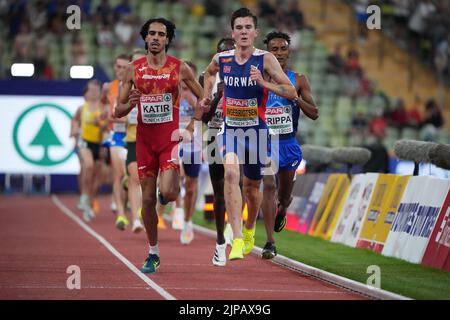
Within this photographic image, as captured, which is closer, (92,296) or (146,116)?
(92,296)

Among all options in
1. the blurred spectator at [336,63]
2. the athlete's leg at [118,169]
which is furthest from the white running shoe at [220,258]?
the blurred spectator at [336,63]

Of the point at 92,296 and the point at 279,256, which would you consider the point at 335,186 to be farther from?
the point at 92,296

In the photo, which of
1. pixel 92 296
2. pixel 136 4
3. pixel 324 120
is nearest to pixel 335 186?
pixel 92 296

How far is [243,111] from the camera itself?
13.2m

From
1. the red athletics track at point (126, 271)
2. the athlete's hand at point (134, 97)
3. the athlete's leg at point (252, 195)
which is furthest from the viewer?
the athlete's leg at point (252, 195)

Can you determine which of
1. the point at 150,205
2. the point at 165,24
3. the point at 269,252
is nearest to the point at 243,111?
the point at 165,24

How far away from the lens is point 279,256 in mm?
14805

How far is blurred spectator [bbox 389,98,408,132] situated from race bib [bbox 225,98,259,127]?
798 inches

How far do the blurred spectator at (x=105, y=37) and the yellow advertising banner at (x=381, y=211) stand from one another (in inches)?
696

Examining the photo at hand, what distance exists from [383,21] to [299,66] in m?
3.35

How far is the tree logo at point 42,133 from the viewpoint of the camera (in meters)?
32.6

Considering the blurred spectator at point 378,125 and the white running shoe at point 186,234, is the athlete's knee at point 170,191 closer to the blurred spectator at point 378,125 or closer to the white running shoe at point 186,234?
the white running shoe at point 186,234

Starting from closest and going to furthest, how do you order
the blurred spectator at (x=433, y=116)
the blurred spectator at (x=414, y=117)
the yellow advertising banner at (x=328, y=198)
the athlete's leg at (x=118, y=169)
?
the yellow advertising banner at (x=328, y=198) < the athlete's leg at (x=118, y=169) < the blurred spectator at (x=433, y=116) < the blurred spectator at (x=414, y=117)

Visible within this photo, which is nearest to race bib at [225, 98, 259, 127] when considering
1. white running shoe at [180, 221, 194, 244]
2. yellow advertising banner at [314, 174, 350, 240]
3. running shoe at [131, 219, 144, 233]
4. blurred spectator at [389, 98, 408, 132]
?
white running shoe at [180, 221, 194, 244]
